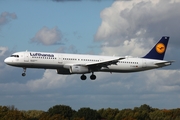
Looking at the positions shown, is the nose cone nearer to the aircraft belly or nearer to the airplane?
the airplane

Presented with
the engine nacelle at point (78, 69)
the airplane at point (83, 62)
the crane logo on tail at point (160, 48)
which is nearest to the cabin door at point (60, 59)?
the airplane at point (83, 62)

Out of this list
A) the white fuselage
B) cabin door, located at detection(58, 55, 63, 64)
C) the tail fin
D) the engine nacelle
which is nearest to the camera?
the white fuselage

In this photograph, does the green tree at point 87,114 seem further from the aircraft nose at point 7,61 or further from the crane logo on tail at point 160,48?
the aircraft nose at point 7,61

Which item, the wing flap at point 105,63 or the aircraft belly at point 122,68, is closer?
the wing flap at point 105,63

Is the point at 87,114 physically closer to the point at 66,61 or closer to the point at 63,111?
the point at 63,111

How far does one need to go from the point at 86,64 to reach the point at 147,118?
96.3m

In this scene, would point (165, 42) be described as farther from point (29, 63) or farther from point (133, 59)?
point (29, 63)

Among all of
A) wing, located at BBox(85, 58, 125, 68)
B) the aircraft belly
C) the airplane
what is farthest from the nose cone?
the aircraft belly

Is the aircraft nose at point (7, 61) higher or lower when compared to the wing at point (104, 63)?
higher

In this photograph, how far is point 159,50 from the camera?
116312mm

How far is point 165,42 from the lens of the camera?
119 m

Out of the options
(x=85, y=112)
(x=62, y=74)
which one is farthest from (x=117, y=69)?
(x=85, y=112)

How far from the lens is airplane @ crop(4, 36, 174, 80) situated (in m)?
97.8

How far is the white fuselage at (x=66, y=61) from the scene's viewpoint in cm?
9762
